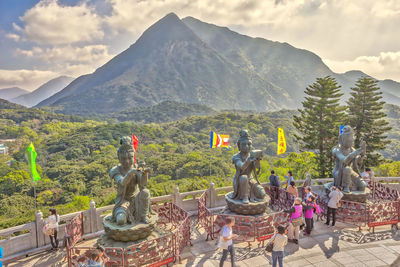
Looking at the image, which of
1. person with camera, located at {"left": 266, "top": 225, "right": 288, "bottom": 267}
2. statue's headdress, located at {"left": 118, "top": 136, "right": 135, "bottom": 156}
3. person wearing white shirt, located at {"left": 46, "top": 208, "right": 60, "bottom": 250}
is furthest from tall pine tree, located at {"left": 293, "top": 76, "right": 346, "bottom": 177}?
person wearing white shirt, located at {"left": 46, "top": 208, "right": 60, "bottom": 250}

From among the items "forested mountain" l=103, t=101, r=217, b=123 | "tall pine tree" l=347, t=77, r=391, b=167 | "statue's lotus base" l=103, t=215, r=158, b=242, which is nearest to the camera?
"statue's lotus base" l=103, t=215, r=158, b=242

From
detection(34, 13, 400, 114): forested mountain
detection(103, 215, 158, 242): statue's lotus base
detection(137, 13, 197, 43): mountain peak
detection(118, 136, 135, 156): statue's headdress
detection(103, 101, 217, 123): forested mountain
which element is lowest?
detection(103, 215, 158, 242): statue's lotus base

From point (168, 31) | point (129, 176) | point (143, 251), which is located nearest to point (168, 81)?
point (168, 31)

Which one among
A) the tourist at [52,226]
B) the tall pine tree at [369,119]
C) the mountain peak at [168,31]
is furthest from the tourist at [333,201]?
the mountain peak at [168,31]

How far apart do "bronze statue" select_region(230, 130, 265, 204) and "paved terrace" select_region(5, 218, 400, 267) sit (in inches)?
67.7

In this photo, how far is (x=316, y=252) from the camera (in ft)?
27.3

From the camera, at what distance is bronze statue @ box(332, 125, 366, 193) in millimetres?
11102

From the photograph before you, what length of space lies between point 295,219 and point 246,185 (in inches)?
79.2

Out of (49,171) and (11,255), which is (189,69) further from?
(11,255)

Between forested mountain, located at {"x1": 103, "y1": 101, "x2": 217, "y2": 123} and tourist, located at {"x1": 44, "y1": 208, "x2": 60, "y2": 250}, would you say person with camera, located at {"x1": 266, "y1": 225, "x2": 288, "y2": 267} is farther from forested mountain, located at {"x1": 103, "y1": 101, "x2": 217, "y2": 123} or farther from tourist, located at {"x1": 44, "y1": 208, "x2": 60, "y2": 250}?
forested mountain, located at {"x1": 103, "y1": 101, "x2": 217, "y2": 123}

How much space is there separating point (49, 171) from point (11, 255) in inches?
1020

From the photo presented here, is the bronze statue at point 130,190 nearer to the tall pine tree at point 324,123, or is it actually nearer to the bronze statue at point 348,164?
the bronze statue at point 348,164

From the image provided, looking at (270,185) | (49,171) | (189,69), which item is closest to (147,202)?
(270,185)

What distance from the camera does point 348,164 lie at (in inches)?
445
